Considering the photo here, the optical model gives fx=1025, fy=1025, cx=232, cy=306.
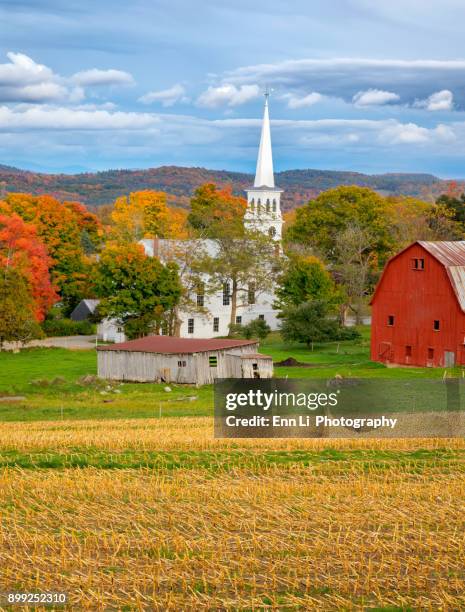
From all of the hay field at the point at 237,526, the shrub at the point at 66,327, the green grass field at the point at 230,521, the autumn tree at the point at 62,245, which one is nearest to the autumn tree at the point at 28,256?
the shrub at the point at 66,327

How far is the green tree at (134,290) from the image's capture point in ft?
220

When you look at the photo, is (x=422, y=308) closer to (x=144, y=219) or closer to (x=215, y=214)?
(x=215, y=214)

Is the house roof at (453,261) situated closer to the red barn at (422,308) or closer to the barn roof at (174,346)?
the red barn at (422,308)

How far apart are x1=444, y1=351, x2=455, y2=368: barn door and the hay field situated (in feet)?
105

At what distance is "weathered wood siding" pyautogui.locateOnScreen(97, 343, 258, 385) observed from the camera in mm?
51188

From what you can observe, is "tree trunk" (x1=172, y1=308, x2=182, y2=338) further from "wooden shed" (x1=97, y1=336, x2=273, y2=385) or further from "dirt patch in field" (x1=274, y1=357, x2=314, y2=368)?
"wooden shed" (x1=97, y1=336, x2=273, y2=385)

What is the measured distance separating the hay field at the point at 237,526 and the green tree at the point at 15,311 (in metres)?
39.8

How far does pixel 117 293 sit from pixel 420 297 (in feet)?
68.3

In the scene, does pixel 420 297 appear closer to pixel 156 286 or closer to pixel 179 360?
pixel 179 360

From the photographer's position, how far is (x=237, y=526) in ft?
49.2

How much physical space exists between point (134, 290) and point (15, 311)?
8.52m

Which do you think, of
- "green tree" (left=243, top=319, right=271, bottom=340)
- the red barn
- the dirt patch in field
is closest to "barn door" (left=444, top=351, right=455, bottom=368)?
the red barn

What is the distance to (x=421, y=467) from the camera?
20734mm

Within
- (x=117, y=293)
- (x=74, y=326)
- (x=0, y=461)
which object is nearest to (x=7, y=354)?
(x=117, y=293)
